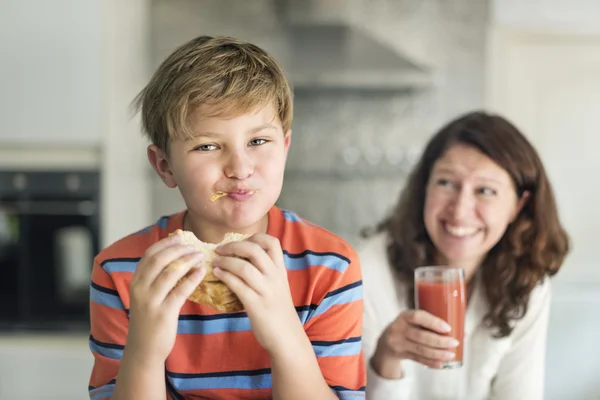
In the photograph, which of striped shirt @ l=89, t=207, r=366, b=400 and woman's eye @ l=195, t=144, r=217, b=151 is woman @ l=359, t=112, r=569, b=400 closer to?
striped shirt @ l=89, t=207, r=366, b=400

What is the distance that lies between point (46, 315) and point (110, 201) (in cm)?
57

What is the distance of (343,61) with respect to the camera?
350 cm

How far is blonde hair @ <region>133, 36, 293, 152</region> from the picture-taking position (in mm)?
941

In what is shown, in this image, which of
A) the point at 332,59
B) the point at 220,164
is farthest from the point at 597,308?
the point at 220,164

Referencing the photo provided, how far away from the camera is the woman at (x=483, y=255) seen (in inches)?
61.1

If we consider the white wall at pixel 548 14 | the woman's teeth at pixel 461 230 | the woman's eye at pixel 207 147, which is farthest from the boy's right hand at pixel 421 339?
the white wall at pixel 548 14

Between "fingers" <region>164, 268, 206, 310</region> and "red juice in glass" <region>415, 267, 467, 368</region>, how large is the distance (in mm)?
650

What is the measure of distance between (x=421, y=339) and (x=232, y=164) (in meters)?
0.62

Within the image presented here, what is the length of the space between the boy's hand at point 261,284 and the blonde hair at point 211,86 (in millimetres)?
196

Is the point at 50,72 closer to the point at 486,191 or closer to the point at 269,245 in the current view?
the point at 486,191

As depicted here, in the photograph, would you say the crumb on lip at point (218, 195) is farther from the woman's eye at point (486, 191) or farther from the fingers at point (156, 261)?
the woman's eye at point (486, 191)

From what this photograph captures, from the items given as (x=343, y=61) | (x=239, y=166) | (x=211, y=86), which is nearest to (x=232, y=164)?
(x=239, y=166)

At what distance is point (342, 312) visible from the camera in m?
1.02

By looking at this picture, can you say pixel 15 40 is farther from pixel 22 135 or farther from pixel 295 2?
pixel 295 2
